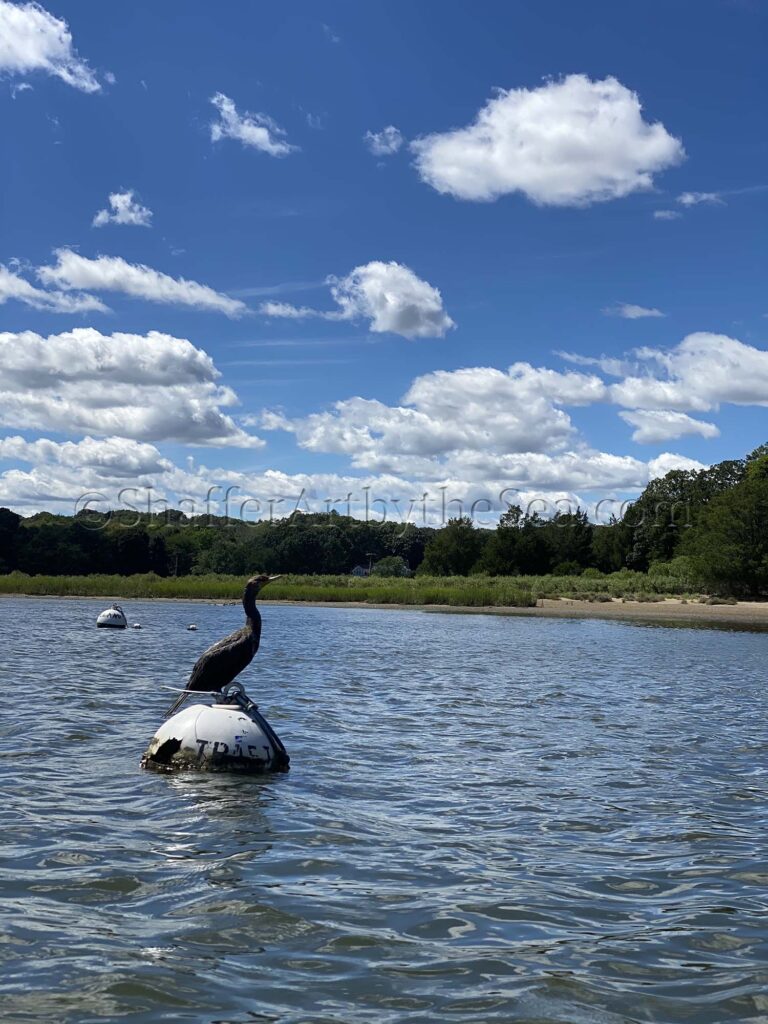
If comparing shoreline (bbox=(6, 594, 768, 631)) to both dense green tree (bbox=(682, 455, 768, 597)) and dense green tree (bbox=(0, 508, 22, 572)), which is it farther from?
dense green tree (bbox=(0, 508, 22, 572))

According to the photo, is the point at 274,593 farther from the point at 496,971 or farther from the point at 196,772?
the point at 496,971

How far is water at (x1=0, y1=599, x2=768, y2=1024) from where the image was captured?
5.65 m

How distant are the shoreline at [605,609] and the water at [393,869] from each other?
4031cm

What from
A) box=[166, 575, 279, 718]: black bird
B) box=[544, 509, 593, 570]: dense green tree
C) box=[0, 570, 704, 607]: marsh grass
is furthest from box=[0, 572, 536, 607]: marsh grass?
box=[166, 575, 279, 718]: black bird

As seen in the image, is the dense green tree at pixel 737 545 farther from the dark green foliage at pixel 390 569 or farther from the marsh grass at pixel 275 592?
the dark green foliage at pixel 390 569

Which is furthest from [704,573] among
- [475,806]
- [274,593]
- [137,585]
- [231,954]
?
[231,954]

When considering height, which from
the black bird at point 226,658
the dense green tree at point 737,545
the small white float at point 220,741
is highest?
the dense green tree at point 737,545

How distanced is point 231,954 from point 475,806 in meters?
4.62

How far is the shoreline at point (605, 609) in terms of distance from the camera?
57.3 metres

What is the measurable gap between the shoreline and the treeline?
501 centimetres

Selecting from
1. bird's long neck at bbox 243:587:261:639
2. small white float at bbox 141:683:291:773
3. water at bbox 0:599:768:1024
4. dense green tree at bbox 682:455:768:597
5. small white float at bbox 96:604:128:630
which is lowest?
small white float at bbox 96:604:128:630

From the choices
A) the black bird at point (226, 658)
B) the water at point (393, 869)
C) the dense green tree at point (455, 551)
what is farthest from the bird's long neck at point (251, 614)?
the dense green tree at point (455, 551)

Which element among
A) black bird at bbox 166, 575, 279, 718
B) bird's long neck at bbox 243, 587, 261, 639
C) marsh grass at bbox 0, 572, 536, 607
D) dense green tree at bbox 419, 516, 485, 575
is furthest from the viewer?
dense green tree at bbox 419, 516, 485, 575

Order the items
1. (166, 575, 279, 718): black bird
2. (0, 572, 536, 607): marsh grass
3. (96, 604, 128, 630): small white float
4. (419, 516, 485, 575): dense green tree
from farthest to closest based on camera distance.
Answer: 1. (419, 516, 485, 575): dense green tree
2. (0, 572, 536, 607): marsh grass
3. (96, 604, 128, 630): small white float
4. (166, 575, 279, 718): black bird
